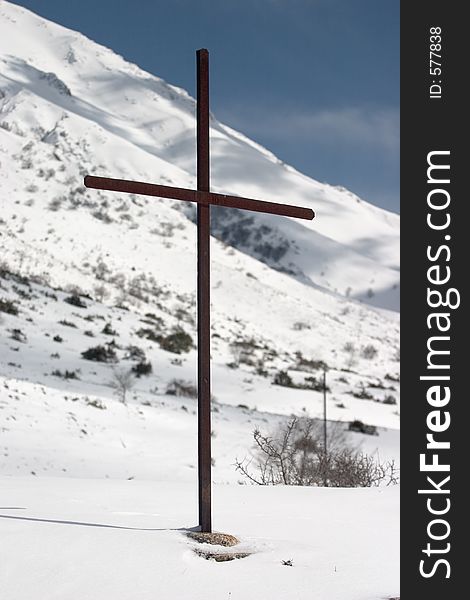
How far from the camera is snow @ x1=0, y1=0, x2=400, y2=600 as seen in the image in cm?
396

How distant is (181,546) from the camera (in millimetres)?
4207

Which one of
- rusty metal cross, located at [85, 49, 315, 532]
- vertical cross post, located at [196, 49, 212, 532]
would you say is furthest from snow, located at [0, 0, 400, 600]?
rusty metal cross, located at [85, 49, 315, 532]

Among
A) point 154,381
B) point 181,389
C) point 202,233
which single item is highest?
point 202,233

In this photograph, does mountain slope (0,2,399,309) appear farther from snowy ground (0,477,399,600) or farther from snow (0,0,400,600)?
snowy ground (0,477,399,600)

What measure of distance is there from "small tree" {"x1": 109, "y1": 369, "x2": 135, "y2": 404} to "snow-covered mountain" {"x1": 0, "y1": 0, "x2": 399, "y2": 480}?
21 cm

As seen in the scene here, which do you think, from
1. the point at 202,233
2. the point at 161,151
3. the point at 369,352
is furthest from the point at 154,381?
the point at 161,151

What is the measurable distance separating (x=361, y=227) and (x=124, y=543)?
7983 centimetres

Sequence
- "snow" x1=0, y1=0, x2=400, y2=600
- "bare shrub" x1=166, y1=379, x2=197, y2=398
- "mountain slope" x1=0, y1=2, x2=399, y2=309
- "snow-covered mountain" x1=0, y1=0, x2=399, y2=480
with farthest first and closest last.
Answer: "mountain slope" x1=0, y1=2, x2=399, y2=309 < "snow-covered mountain" x1=0, y1=0, x2=399, y2=480 < "bare shrub" x1=166, y1=379, x2=197, y2=398 < "snow" x1=0, y1=0, x2=400, y2=600

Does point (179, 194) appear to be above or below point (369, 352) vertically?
above

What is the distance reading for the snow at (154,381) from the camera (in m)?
3.96

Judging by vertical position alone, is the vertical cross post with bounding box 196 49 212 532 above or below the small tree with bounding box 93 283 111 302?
below

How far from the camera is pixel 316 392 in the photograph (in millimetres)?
20859

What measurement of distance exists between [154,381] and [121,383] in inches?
94.3

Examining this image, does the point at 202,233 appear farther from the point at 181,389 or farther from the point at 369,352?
the point at 369,352
